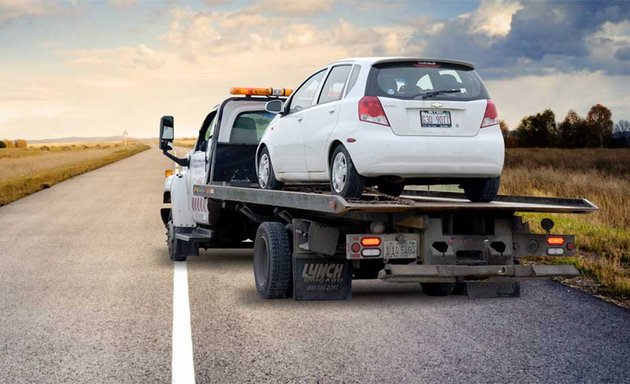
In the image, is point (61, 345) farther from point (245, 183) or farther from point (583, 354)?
point (245, 183)

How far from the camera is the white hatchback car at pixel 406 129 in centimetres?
788

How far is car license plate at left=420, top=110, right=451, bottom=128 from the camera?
7949mm

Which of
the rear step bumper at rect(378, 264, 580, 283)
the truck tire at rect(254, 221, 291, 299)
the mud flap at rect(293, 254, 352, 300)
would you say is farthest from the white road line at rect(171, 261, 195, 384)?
the rear step bumper at rect(378, 264, 580, 283)

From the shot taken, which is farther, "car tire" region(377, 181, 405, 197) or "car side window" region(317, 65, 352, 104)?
"car tire" region(377, 181, 405, 197)

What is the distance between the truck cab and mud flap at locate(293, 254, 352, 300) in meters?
2.91

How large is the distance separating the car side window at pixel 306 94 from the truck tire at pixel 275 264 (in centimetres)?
153

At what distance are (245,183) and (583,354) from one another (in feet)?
19.1

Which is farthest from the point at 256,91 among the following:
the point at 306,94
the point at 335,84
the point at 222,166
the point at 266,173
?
the point at 335,84

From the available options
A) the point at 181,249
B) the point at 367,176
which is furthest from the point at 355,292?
the point at 181,249

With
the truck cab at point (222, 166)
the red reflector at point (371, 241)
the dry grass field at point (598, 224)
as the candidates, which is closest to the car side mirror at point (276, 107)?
the truck cab at point (222, 166)

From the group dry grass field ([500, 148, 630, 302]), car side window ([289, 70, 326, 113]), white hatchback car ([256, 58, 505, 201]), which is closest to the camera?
white hatchback car ([256, 58, 505, 201])

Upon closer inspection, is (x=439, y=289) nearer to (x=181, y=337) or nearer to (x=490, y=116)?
(x=490, y=116)

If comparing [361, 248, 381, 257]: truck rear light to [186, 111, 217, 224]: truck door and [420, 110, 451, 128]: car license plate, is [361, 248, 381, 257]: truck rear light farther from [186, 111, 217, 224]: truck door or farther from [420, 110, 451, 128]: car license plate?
[186, 111, 217, 224]: truck door

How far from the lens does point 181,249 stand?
1140 cm
